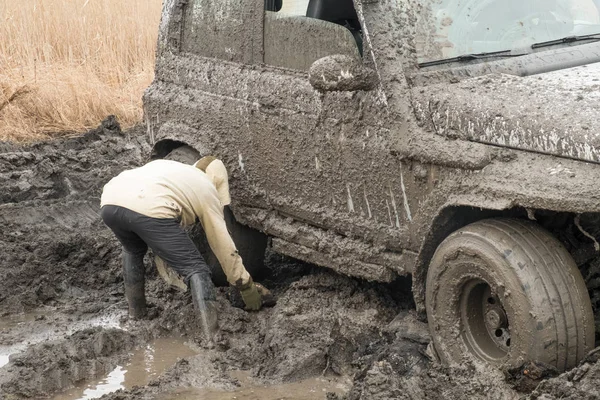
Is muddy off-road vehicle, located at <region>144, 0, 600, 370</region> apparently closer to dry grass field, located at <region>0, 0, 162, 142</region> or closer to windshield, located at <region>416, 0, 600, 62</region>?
windshield, located at <region>416, 0, 600, 62</region>

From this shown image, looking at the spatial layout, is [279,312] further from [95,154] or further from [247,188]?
[95,154]

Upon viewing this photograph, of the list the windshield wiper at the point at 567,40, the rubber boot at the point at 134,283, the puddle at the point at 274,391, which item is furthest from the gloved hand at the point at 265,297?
the windshield wiper at the point at 567,40

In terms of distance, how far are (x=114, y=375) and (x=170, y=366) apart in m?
0.30

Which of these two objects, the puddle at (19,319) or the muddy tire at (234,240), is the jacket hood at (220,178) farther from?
the puddle at (19,319)

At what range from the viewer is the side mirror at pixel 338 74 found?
468 centimetres

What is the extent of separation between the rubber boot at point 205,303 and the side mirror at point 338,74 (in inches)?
61.0

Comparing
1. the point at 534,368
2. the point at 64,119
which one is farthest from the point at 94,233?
the point at 534,368

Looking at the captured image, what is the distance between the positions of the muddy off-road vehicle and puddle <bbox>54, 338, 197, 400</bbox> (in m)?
0.83

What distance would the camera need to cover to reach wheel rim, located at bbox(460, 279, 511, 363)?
453 cm

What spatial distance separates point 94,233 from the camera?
7.55 meters

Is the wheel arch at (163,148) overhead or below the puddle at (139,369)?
overhead

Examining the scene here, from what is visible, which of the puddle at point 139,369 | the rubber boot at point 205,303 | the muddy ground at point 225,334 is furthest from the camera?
the rubber boot at point 205,303

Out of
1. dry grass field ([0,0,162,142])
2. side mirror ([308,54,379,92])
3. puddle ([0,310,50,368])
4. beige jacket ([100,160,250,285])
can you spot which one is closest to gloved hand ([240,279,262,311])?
beige jacket ([100,160,250,285])

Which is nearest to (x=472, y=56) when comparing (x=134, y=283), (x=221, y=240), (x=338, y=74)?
(x=338, y=74)
